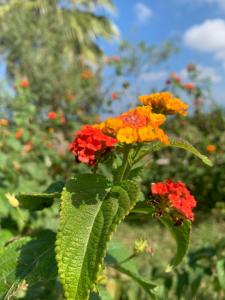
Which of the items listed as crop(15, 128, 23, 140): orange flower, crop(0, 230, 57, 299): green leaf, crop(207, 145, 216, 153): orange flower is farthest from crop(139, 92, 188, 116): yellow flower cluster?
crop(207, 145, 216, 153): orange flower

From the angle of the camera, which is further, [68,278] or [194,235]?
[194,235]

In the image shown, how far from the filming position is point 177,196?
4.46 ft

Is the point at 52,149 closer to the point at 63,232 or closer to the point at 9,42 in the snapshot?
the point at 63,232

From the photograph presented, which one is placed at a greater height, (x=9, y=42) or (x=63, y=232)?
(x=9, y=42)

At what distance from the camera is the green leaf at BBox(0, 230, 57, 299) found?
135 centimetres

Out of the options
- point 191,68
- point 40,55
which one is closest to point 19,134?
point 191,68

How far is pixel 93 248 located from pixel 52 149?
181 inches

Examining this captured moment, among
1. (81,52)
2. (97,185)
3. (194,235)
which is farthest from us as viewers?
(81,52)

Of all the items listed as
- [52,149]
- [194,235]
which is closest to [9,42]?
[52,149]

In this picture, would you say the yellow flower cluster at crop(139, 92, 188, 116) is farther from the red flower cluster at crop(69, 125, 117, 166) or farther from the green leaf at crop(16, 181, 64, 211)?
the green leaf at crop(16, 181, 64, 211)

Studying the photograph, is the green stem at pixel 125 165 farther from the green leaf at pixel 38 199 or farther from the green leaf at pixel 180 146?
the green leaf at pixel 38 199

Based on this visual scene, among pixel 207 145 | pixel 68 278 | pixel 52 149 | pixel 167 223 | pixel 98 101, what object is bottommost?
pixel 68 278

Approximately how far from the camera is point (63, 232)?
118 cm

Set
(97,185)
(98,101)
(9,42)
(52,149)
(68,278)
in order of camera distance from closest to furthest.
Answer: (68,278), (97,185), (52,149), (98,101), (9,42)
